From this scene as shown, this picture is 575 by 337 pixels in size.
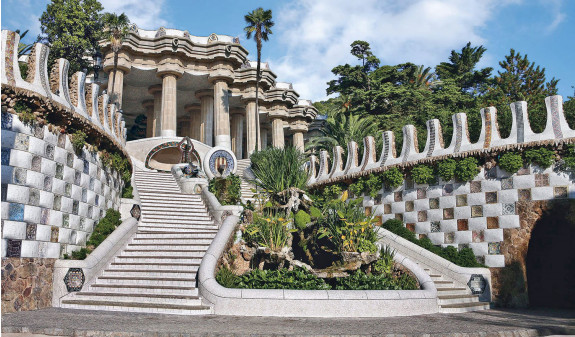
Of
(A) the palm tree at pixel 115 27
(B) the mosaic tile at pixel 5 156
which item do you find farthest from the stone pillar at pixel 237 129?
(B) the mosaic tile at pixel 5 156

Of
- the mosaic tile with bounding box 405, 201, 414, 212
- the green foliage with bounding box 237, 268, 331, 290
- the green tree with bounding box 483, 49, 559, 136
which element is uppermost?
the green tree with bounding box 483, 49, 559, 136

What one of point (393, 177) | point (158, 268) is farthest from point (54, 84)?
point (393, 177)

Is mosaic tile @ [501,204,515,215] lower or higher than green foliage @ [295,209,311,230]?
higher

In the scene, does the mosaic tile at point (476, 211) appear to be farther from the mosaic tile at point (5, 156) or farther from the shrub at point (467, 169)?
the mosaic tile at point (5, 156)

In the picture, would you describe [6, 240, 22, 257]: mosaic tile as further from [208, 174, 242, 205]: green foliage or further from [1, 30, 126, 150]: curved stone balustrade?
[208, 174, 242, 205]: green foliage

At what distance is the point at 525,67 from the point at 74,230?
3171 cm

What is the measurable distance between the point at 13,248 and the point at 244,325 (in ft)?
20.0

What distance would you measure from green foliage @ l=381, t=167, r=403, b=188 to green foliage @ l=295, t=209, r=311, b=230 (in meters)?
4.94

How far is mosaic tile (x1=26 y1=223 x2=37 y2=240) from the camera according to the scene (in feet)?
40.2

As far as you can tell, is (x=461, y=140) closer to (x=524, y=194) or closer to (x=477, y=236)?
(x=524, y=194)

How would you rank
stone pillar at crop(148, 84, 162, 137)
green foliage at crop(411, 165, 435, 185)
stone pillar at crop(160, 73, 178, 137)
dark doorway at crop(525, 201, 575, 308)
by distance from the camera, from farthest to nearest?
stone pillar at crop(148, 84, 162, 137) < stone pillar at crop(160, 73, 178, 137) < green foliage at crop(411, 165, 435, 185) < dark doorway at crop(525, 201, 575, 308)

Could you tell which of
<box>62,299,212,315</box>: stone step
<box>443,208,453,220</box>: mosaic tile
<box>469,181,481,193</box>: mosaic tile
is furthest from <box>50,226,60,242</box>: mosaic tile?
<box>469,181,481,193</box>: mosaic tile

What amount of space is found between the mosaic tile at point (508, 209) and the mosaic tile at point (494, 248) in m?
1.09

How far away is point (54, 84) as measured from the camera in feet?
46.4
